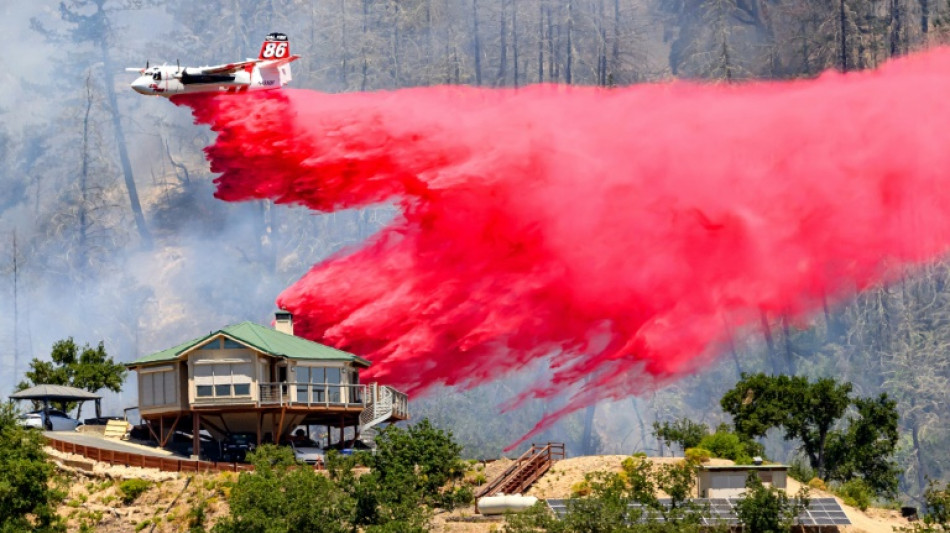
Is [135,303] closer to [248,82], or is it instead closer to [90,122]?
[90,122]

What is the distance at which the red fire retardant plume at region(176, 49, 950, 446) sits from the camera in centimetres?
9756

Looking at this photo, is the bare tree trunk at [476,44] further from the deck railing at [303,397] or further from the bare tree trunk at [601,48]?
the deck railing at [303,397]

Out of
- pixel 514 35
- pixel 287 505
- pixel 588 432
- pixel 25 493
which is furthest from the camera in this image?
pixel 514 35

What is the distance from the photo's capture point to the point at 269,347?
87312 mm

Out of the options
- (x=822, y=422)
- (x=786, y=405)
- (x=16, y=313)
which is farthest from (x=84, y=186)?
(x=822, y=422)

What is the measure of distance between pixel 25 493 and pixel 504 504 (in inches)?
700

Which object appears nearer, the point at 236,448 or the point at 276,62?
the point at 236,448

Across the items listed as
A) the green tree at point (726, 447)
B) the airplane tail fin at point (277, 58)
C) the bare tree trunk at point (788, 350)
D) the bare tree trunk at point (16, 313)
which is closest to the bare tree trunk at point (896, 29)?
the bare tree trunk at point (788, 350)

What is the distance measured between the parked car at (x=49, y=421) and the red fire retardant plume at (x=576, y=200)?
11.1 metres

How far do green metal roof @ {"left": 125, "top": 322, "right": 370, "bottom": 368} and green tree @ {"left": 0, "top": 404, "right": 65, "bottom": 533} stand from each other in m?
9.44

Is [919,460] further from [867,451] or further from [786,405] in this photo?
[786,405]

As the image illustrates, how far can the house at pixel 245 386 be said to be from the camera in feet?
283

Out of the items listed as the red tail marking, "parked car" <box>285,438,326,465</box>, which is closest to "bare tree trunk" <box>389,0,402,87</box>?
the red tail marking

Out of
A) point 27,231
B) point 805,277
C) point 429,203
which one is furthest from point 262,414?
point 27,231
